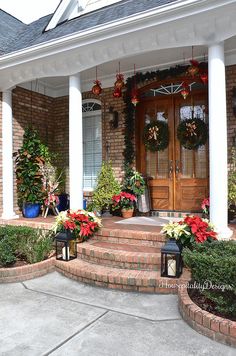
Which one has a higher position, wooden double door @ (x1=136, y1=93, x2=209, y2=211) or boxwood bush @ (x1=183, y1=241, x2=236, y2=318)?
wooden double door @ (x1=136, y1=93, x2=209, y2=211)

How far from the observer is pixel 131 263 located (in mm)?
3742

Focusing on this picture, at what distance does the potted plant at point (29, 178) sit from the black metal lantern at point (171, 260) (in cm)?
341

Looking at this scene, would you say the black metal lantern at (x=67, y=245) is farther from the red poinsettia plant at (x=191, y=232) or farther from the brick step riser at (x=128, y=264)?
the red poinsettia plant at (x=191, y=232)

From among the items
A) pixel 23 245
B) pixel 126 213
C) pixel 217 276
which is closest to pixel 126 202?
pixel 126 213

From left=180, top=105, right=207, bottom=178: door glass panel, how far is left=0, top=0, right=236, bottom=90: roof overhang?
184 cm

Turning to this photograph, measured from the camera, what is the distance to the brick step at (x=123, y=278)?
10.9 ft

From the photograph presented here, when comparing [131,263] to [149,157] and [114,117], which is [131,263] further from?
[114,117]

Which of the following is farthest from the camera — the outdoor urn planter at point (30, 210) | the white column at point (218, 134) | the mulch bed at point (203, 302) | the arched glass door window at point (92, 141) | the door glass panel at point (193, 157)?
the arched glass door window at point (92, 141)

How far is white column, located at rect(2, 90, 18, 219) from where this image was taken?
19.3ft

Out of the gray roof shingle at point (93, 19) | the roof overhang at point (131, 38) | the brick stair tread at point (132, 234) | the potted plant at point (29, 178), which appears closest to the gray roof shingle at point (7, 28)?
the gray roof shingle at point (93, 19)

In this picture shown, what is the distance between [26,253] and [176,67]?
13.6ft

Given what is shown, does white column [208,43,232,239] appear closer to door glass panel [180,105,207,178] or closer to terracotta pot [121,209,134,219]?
door glass panel [180,105,207,178]

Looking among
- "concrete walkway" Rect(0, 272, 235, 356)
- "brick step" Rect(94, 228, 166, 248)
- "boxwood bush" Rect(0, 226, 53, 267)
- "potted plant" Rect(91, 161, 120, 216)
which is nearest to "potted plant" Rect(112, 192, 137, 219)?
"potted plant" Rect(91, 161, 120, 216)

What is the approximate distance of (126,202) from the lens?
19.1 feet
